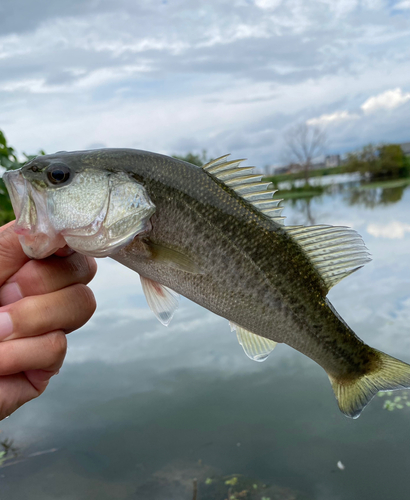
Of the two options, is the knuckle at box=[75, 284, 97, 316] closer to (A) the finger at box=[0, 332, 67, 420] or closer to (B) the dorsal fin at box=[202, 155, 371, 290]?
Answer: (A) the finger at box=[0, 332, 67, 420]

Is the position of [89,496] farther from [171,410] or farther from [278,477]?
[278,477]

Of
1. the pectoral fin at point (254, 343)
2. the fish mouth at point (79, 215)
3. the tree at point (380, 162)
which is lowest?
the tree at point (380, 162)

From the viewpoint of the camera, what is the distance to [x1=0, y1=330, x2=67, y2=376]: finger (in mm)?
1510

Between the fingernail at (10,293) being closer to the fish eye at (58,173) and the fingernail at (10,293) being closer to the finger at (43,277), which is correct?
the finger at (43,277)

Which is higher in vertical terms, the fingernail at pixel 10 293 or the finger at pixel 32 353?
the fingernail at pixel 10 293

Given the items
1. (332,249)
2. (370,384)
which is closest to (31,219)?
(332,249)

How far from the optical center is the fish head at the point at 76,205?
4.75ft

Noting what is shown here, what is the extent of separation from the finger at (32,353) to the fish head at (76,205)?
0.35 metres

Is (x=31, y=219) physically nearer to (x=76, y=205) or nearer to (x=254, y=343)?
(x=76, y=205)

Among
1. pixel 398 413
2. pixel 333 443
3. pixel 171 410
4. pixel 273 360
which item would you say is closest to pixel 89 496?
pixel 171 410

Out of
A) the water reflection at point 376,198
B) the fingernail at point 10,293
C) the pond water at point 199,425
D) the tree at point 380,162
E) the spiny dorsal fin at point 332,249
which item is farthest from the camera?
the tree at point 380,162

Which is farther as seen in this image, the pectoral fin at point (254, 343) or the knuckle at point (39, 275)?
the pectoral fin at point (254, 343)

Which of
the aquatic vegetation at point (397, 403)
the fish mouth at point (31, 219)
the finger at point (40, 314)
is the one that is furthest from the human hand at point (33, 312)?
the aquatic vegetation at point (397, 403)

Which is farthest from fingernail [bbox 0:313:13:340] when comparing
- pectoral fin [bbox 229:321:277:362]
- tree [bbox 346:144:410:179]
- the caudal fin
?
tree [bbox 346:144:410:179]
